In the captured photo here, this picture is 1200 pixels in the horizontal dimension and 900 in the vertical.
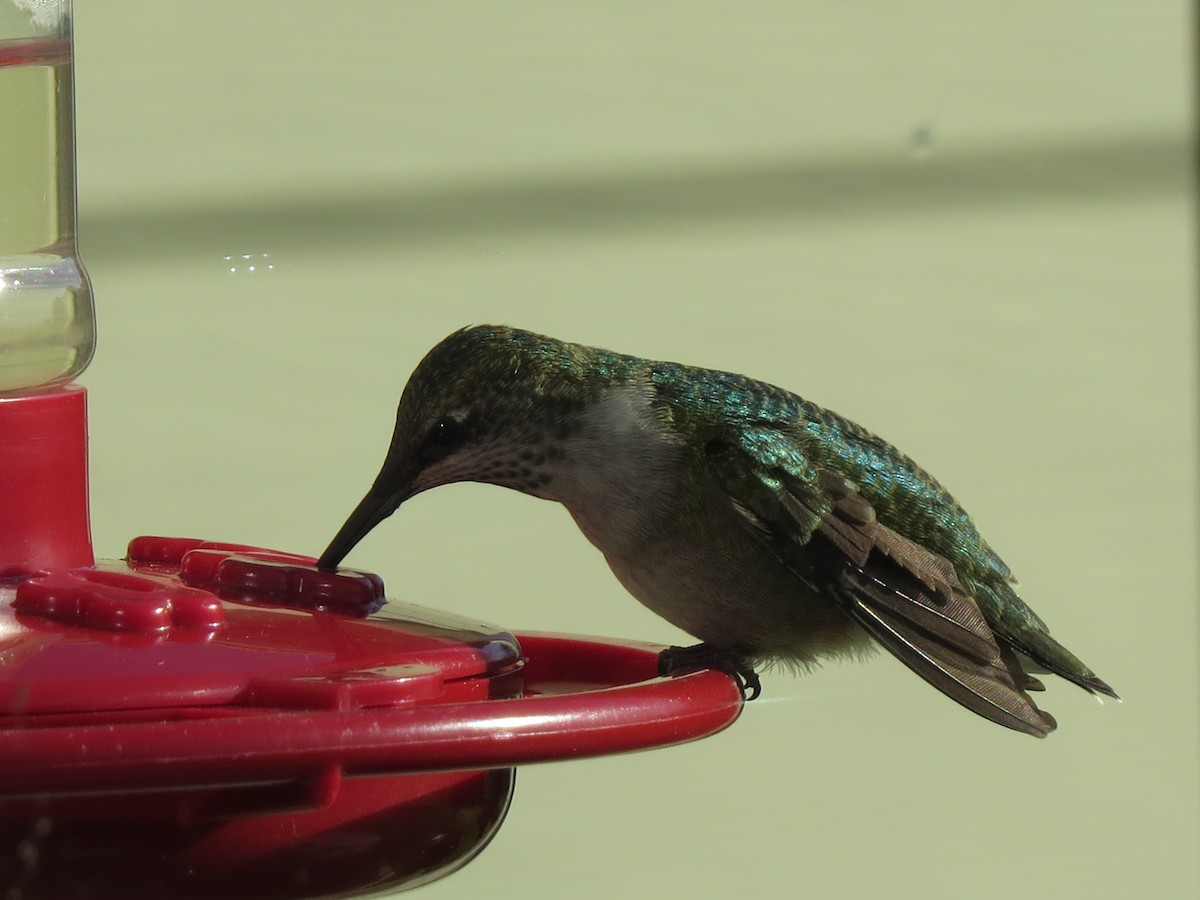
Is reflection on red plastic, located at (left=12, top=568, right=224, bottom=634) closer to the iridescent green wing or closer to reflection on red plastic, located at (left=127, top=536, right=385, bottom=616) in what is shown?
reflection on red plastic, located at (left=127, top=536, right=385, bottom=616)

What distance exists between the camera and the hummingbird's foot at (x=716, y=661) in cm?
213

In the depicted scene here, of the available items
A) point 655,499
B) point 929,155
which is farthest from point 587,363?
point 929,155

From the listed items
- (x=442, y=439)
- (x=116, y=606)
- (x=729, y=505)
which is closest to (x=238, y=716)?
(x=116, y=606)

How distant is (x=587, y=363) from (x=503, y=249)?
0.78 m

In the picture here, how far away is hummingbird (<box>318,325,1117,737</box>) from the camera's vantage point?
2238 mm

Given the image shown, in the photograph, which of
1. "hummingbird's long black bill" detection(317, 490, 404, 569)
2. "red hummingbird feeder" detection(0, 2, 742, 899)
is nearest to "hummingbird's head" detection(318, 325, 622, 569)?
"hummingbird's long black bill" detection(317, 490, 404, 569)

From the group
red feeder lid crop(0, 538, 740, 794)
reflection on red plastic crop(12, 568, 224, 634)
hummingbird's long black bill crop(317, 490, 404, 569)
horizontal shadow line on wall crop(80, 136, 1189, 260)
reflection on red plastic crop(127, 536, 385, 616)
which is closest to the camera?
red feeder lid crop(0, 538, 740, 794)

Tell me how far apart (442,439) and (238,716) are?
1.01m

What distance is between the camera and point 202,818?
4.53 feet

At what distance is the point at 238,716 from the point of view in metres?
1.29

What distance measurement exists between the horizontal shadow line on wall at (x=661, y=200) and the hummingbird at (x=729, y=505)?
2.35 ft

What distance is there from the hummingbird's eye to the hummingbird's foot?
0.44 meters

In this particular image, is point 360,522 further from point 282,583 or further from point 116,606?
point 116,606

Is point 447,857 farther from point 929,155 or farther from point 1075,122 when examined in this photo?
point 1075,122
